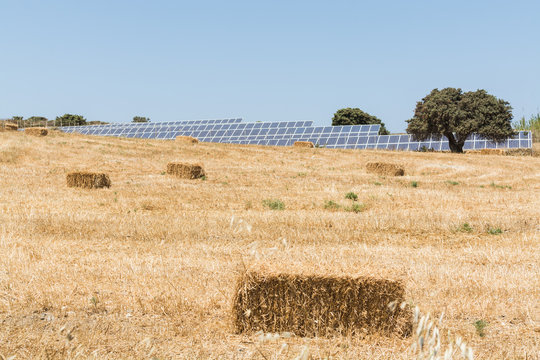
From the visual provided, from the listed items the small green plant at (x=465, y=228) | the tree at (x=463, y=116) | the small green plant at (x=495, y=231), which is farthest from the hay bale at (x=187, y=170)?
the tree at (x=463, y=116)

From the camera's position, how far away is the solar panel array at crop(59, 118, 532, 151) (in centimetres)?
6131

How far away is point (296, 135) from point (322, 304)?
6135 cm

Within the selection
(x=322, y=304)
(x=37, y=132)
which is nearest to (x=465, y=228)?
(x=322, y=304)

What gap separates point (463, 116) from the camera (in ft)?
195

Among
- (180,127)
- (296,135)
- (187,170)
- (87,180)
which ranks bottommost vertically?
(87,180)

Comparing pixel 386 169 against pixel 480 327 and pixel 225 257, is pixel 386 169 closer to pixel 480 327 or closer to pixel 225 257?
pixel 225 257

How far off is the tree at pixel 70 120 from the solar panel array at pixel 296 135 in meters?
33.9

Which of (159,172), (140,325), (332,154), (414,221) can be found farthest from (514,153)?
(140,325)

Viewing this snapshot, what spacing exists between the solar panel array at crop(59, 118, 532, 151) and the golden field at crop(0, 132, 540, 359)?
34.6m

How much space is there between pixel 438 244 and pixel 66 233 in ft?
30.3

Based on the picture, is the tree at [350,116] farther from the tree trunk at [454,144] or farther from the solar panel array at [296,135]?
the tree trunk at [454,144]

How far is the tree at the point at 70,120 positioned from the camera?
111875 mm

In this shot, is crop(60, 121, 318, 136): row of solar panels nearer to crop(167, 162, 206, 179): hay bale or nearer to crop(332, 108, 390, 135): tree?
crop(332, 108, 390, 135): tree

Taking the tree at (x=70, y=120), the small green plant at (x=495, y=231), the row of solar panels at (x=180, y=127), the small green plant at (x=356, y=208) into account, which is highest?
the tree at (x=70, y=120)
